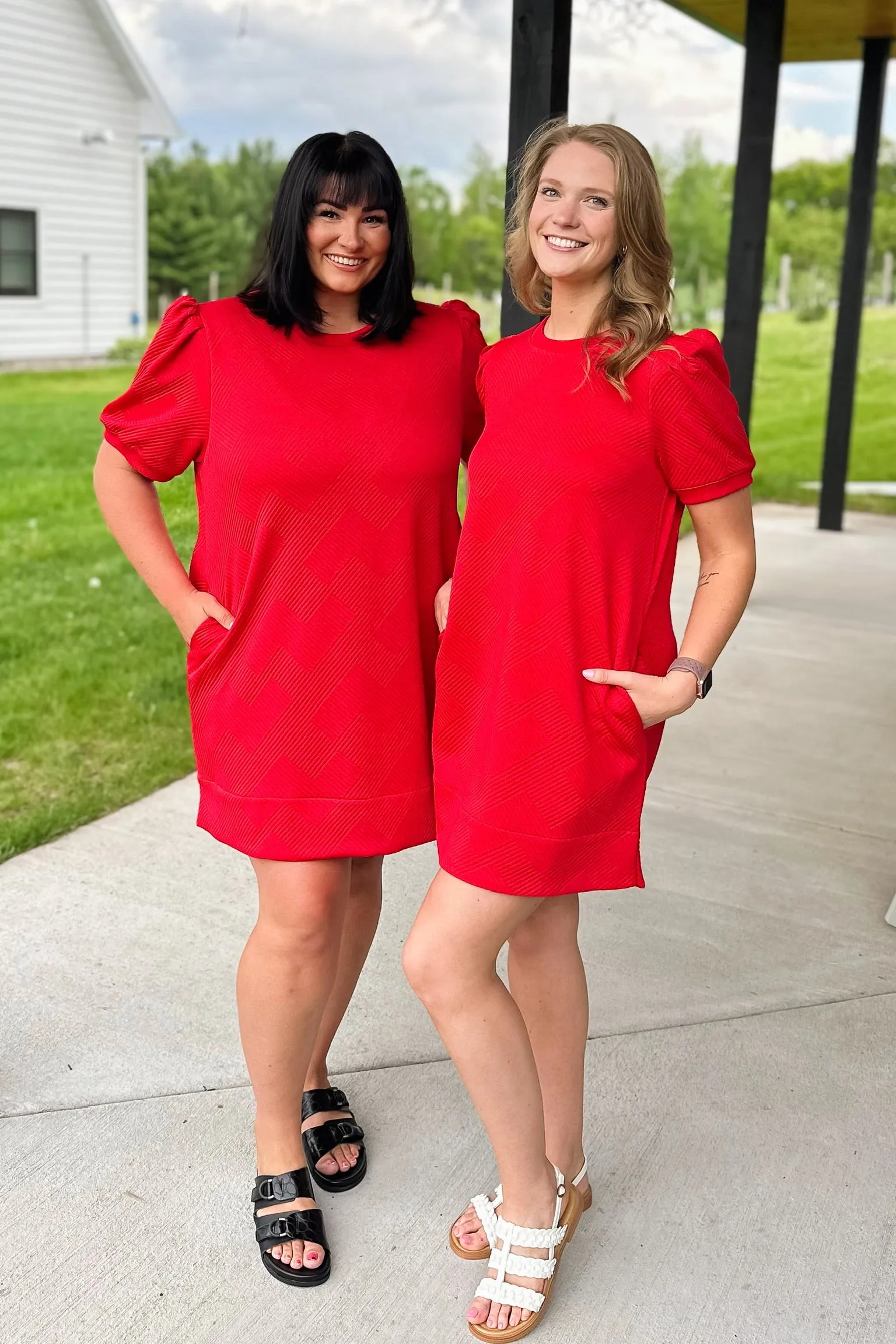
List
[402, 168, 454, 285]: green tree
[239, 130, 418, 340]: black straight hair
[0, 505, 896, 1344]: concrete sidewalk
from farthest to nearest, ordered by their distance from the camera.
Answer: [402, 168, 454, 285]: green tree < [0, 505, 896, 1344]: concrete sidewalk < [239, 130, 418, 340]: black straight hair

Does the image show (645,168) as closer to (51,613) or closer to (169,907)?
(169,907)

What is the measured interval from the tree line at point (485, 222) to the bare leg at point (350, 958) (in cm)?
1266

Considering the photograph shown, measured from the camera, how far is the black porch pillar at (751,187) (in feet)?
17.0

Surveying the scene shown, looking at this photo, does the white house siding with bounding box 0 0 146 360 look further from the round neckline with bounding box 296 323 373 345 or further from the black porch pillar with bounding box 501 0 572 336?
the round neckline with bounding box 296 323 373 345

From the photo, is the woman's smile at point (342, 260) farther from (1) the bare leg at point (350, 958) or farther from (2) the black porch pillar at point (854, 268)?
(2) the black porch pillar at point (854, 268)

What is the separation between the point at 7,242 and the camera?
34.8 ft

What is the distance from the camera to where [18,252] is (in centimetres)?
1074

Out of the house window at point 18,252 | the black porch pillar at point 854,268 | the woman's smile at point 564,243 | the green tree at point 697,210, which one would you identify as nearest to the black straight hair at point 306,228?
the woman's smile at point 564,243

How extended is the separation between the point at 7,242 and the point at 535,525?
33.7 ft

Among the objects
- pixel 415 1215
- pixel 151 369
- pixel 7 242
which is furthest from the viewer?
pixel 7 242

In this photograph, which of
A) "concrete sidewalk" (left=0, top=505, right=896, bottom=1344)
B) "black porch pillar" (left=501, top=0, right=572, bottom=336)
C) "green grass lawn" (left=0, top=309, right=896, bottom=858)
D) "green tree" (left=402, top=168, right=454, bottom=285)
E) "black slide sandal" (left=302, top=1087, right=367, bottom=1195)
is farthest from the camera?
"green tree" (left=402, top=168, right=454, bottom=285)

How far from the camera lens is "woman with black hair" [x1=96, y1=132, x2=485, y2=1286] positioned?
5.63 feet

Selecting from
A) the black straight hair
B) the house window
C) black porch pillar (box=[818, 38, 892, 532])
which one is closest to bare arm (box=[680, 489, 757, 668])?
the black straight hair

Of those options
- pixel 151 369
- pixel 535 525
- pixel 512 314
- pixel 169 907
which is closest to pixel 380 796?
pixel 535 525
